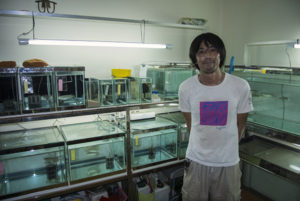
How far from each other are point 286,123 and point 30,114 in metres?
2.22

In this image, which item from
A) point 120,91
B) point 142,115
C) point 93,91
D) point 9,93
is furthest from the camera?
point 142,115

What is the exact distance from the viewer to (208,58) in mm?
1512

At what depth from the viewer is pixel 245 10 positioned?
112 inches

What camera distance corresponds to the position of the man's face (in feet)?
4.95

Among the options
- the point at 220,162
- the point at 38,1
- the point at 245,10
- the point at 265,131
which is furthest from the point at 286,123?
the point at 38,1

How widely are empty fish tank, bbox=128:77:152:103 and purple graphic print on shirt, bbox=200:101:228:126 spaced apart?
0.83 m

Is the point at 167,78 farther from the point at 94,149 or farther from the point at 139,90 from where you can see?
the point at 94,149

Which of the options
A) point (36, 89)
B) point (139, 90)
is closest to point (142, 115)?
point (139, 90)

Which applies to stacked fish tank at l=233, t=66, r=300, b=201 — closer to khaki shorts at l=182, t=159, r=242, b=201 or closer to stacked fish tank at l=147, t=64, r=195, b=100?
stacked fish tank at l=147, t=64, r=195, b=100

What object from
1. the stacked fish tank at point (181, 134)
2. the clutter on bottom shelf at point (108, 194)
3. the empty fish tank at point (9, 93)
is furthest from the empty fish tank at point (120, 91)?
the clutter on bottom shelf at point (108, 194)

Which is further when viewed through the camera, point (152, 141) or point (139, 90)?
point (152, 141)

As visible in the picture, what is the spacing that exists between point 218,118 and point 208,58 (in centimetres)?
41

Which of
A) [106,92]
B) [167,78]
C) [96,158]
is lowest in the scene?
[96,158]

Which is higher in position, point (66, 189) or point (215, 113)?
point (215, 113)
